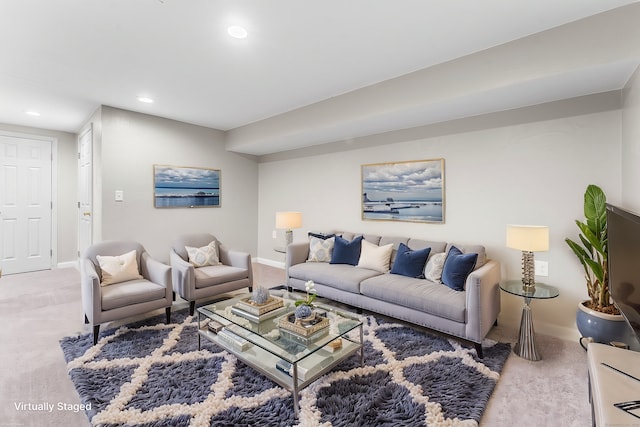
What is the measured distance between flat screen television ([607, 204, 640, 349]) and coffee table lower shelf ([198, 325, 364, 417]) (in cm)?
153

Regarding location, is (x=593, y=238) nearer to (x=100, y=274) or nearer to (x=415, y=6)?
(x=415, y=6)

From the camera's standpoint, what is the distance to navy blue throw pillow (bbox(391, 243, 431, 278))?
3.12 m

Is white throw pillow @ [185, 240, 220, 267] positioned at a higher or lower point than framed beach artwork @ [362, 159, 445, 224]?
lower

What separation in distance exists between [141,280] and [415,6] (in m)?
3.43

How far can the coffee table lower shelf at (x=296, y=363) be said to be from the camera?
71.3 inches

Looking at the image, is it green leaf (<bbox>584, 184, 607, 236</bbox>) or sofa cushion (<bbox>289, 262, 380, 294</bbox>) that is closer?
green leaf (<bbox>584, 184, 607, 236</bbox>)

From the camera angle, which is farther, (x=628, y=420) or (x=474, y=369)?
→ (x=474, y=369)

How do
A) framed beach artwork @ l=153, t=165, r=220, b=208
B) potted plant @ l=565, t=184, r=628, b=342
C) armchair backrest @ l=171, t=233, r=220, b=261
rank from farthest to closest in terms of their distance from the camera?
framed beach artwork @ l=153, t=165, r=220, b=208
armchair backrest @ l=171, t=233, r=220, b=261
potted plant @ l=565, t=184, r=628, b=342

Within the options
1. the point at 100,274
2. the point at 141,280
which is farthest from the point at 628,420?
the point at 100,274

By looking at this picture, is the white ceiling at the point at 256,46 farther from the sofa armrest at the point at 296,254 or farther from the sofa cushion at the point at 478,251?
the sofa armrest at the point at 296,254

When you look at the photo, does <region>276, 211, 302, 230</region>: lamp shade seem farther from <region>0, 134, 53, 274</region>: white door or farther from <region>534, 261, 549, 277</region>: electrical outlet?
<region>0, 134, 53, 274</region>: white door

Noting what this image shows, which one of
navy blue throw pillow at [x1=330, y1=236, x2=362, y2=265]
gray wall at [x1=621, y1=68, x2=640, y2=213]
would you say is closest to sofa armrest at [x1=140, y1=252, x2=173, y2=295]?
navy blue throw pillow at [x1=330, y1=236, x2=362, y2=265]

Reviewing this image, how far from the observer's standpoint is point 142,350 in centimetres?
244

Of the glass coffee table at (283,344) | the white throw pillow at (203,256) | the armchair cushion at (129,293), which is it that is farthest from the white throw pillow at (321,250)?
the armchair cushion at (129,293)
